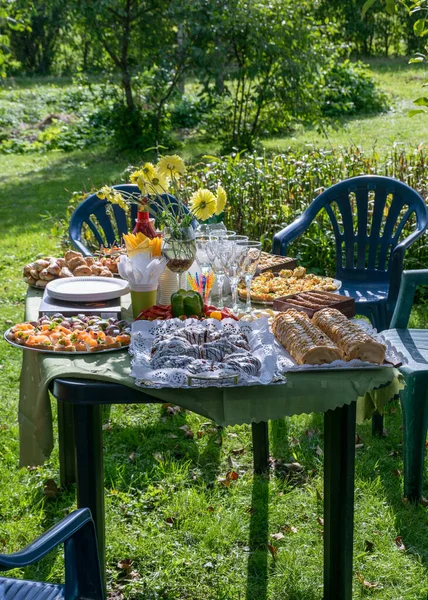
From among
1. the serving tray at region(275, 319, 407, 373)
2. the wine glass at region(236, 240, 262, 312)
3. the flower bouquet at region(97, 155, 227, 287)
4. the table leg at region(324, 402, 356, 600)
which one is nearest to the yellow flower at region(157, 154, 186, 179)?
the flower bouquet at region(97, 155, 227, 287)

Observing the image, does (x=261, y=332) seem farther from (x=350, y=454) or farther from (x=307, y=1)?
(x=307, y=1)

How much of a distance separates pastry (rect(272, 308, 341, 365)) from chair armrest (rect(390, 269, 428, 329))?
1094mm

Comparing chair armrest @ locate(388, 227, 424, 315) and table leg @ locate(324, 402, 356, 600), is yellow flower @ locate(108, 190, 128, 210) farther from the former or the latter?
chair armrest @ locate(388, 227, 424, 315)

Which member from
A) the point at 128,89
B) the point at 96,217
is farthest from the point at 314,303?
the point at 128,89

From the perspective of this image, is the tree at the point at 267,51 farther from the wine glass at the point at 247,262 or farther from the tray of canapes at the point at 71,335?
the tray of canapes at the point at 71,335

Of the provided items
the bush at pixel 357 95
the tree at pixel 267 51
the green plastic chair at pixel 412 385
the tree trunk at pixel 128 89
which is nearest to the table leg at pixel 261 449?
the green plastic chair at pixel 412 385

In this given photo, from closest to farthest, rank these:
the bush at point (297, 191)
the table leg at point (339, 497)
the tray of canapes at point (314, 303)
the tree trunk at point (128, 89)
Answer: the table leg at point (339, 497)
the tray of canapes at point (314, 303)
the bush at point (297, 191)
the tree trunk at point (128, 89)

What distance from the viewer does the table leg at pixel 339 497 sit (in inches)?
94.5

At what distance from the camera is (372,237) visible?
476 cm

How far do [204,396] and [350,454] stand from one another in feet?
1.78

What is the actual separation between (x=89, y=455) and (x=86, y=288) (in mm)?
806

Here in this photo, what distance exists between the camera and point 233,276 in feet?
9.43

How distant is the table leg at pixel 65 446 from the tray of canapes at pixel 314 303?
4.00ft

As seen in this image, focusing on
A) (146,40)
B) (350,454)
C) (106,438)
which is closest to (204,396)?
(350,454)
